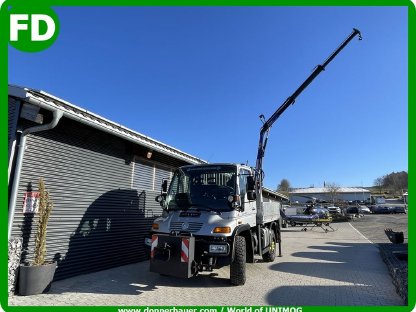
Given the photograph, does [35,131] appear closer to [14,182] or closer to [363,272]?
[14,182]

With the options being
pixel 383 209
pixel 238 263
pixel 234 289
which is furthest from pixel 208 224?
pixel 383 209

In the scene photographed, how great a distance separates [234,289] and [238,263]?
513 mm

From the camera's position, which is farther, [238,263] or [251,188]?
[251,188]

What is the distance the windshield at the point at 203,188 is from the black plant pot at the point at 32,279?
9.30ft

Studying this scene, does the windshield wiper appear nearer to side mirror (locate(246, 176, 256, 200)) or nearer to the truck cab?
the truck cab

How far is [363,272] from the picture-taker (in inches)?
333

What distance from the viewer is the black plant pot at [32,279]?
5.61 m

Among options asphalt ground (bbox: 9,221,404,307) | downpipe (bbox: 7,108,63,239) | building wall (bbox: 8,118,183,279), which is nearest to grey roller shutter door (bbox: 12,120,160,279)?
building wall (bbox: 8,118,183,279)

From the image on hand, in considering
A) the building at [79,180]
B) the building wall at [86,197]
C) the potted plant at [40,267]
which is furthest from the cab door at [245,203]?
the potted plant at [40,267]

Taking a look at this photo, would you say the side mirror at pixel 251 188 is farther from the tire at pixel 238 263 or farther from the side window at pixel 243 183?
the tire at pixel 238 263

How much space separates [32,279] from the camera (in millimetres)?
5641

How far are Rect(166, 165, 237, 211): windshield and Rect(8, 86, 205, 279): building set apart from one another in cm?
179

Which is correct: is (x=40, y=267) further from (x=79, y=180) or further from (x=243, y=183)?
(x=243, y=183)

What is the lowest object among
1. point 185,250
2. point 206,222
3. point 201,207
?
point 185,250
